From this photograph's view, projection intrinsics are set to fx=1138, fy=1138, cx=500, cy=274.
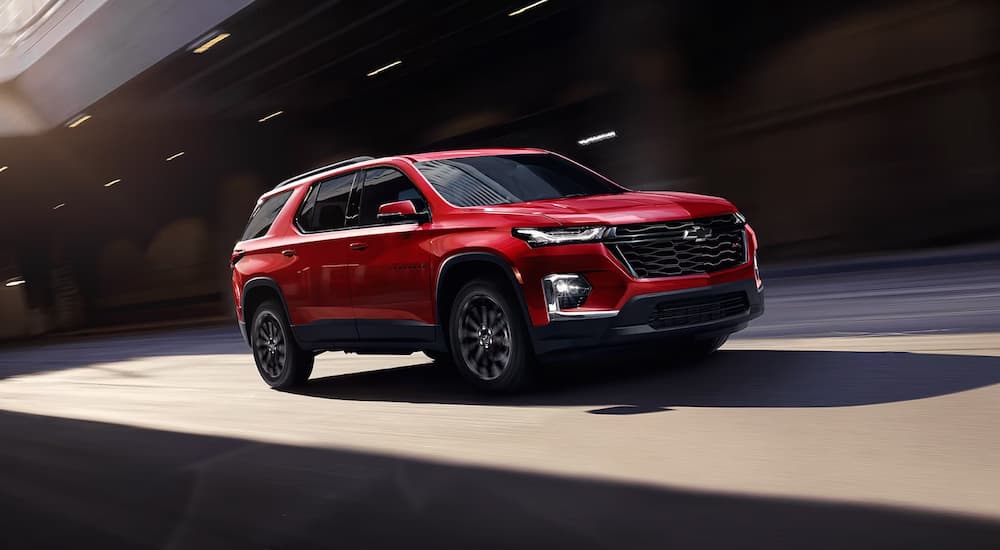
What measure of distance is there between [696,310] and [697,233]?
1.56 feet

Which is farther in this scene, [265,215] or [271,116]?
[271,116]

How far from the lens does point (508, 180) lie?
7.96 metres

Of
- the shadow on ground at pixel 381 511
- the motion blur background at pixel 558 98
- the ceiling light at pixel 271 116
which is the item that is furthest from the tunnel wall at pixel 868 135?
the ceiling light at pixel 271 116

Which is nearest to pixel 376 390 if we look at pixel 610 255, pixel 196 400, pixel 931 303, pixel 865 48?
pixel 196 400

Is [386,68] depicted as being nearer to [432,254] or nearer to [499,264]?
[432,254]

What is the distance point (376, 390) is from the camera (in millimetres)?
8977

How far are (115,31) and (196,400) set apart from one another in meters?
15.5

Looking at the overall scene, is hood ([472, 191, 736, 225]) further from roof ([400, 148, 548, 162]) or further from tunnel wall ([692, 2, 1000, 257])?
tunnel wall ([692, 2, 1000, 257])

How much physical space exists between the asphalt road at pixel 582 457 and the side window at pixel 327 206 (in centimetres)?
135

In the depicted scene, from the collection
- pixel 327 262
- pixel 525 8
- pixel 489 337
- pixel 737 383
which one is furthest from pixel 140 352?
pixel 737 383

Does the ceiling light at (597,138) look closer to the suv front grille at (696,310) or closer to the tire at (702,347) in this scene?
the tire at (702,347)

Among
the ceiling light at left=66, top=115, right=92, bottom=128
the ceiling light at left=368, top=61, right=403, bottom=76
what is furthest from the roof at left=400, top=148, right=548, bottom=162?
the ceiling light at left=66, top=115, right=92, bottom=128

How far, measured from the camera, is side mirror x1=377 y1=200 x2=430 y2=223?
7.55 m

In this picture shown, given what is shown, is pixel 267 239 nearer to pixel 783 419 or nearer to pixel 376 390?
pixel 376 390
